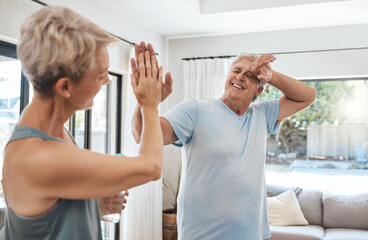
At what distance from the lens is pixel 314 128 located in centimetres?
479

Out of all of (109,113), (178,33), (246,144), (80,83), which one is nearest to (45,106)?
(80,83)

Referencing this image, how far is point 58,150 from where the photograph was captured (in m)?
0.79

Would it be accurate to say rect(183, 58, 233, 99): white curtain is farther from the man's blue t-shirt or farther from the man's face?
the man's blue t-shirt

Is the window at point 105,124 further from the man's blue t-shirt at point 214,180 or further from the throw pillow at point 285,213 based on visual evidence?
the man's blue t-shirt at point 214,180

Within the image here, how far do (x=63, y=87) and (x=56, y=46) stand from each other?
0.09 meters

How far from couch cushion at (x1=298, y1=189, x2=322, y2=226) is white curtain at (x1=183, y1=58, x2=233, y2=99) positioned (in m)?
1.65

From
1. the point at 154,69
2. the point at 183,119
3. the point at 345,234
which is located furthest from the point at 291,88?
the point at 345,234

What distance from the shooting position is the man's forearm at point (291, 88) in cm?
186

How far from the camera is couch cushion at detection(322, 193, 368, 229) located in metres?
3.95

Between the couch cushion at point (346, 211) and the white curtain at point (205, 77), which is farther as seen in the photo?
the white curtain at point (205, 77)

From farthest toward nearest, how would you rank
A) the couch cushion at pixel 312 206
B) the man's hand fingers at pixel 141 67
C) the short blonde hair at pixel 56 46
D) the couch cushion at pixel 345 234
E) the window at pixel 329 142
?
the window at pixel 329 142 < the couch cushion at pixel 312 206 < the couch cushion at pixel 345 234 < the man's hand fingers at pixel 141 67 < the short blonde hair at pixel 56 46

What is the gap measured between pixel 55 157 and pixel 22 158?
0.24 ft

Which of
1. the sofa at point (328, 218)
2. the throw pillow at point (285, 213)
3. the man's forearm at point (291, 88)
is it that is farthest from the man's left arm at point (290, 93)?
the throw pillow at point (285, 213)

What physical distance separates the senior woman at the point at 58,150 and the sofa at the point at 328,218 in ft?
11.0
